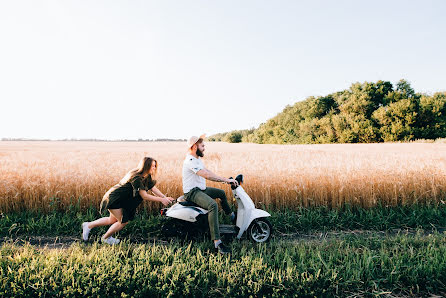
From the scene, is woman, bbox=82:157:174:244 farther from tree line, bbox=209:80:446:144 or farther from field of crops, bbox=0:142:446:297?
tree line, bbox=209:80:446:144

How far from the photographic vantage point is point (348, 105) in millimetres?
45156

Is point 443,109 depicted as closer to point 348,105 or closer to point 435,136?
point 435,136

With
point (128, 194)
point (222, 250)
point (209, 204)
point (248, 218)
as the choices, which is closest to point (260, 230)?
point (248, 218)

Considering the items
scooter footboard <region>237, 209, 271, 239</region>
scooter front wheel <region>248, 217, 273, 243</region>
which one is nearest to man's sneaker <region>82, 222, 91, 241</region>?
scooter footboard <region>237, 209, 271, 239</region>

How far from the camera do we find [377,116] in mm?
41250

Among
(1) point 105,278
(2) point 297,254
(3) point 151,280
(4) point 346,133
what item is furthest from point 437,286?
(4) point 346,133

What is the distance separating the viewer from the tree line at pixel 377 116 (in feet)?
129

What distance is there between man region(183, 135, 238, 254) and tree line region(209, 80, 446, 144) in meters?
41.9

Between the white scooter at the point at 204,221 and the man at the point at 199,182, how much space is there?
168 millimetres

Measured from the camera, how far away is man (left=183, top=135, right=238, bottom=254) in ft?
14.1

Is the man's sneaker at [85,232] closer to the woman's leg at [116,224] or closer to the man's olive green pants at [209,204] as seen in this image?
the woman's leg at [116,224]

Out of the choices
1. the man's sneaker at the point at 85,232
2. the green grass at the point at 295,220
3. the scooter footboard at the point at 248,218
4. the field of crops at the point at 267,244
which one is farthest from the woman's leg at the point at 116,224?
the scooter footboard at the point at 248,218

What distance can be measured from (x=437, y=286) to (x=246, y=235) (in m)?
2.68

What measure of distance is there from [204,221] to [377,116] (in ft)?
143
